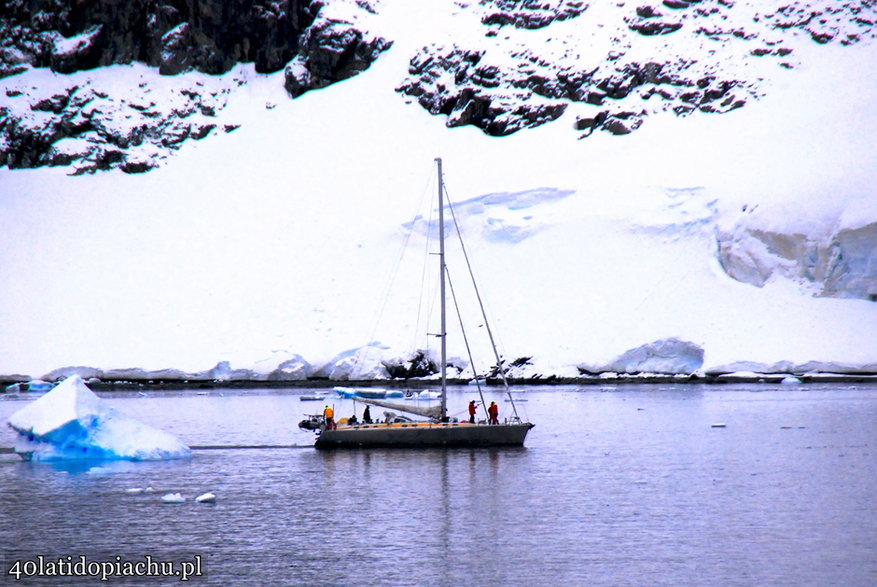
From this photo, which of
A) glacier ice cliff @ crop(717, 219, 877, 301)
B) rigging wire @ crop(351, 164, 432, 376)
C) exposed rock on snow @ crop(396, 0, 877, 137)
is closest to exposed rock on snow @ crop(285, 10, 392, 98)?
exposed rock on snow @ crop(396, 0, 877, 137)

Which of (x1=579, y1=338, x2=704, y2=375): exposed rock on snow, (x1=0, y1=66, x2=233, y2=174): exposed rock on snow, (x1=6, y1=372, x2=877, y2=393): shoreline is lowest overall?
(x1=6, y1=372, x2=877, y2=393): shoreline

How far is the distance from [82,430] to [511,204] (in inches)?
2234

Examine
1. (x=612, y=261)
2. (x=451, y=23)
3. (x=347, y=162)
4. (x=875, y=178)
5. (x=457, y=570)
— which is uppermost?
(x=451, y=23)

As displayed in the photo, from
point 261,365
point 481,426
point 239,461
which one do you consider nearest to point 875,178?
point 261,365

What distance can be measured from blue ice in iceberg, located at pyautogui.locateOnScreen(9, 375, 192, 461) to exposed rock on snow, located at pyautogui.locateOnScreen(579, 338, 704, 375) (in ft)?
125

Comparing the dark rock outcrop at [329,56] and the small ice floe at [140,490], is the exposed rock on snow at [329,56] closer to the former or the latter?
the dark rock outcrop at [329,56]

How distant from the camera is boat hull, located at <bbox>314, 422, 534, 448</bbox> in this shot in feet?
105

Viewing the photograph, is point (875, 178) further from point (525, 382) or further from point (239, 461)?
point (239, 461)

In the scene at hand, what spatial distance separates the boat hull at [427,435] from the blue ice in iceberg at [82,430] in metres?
5.22

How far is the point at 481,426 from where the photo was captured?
105ft

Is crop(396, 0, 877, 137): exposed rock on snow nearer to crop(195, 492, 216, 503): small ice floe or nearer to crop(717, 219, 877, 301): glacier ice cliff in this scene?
crop(717, 219, 877, 301): glacier ice cliff

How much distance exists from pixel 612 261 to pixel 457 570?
193 ft

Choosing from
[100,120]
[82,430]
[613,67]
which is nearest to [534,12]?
[613,67]

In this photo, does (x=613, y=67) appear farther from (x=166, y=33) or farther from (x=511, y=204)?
(x=166, y=33)
